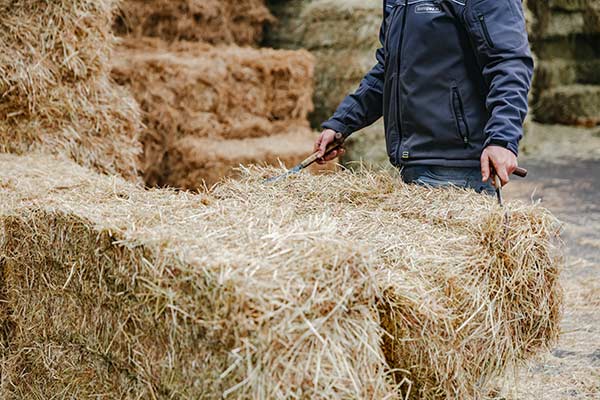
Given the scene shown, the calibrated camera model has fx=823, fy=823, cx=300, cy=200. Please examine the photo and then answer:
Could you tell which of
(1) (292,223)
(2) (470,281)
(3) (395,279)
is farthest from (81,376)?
(2) (470,281)

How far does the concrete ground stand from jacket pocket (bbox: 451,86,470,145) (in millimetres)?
735

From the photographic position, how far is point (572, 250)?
5.25 meters

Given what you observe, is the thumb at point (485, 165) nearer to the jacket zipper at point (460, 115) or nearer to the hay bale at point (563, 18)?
the jacket zipper at point (460, 115)

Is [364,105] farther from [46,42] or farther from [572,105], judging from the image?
[572,105]

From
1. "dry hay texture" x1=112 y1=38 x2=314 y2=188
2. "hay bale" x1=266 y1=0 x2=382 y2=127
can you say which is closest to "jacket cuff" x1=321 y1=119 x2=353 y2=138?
"dry hay texture" x1=112 y1=38 x2=314 y2=188

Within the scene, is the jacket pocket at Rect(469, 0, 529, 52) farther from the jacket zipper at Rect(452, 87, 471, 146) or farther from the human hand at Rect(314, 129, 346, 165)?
the human hand at Rect(314, 129, 346, 165)

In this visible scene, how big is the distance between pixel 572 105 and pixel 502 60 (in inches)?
317

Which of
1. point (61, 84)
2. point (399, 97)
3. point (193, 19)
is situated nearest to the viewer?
point (399, 97)

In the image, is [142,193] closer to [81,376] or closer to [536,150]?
[81,376]

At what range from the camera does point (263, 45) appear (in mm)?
8039

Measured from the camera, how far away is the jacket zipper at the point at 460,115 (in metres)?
2.97

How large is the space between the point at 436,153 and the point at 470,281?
88 cm

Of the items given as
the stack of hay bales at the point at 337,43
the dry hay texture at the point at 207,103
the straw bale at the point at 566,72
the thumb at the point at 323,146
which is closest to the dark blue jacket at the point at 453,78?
the thumb at the point at 323,146

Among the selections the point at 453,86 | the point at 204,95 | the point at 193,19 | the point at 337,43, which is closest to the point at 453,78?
the point at 453,86
